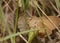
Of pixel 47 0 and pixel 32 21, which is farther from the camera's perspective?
pixel 47 0

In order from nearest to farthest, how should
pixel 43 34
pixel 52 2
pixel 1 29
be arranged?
pixel 43 34, pixel 1 29, pixel 52 2

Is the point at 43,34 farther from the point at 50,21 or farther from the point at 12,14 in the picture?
the point at 12,14

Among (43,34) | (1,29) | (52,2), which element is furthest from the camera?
(52,2)

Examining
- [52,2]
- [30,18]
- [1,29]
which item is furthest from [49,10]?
[1,29]

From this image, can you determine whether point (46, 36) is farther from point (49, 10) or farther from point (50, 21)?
point (49, 10)

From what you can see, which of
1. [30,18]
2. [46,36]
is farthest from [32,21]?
[46,36]

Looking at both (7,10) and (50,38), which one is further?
(7,10)

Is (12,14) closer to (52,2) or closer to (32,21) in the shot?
(32,21)

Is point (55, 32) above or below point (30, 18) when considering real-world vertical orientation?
below

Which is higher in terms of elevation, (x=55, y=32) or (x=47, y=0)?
(x=47, y=0)
